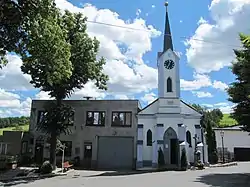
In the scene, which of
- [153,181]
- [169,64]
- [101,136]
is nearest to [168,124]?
[169,64]

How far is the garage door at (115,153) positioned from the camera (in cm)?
3186

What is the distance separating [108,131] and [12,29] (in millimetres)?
20927

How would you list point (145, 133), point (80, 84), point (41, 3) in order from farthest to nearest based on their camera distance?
point (145, 133) < point (80, 84) < point (41, 3)

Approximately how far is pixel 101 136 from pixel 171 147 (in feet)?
23.8

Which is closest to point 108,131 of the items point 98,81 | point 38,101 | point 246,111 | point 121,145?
point 121,145

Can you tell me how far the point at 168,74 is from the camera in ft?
105

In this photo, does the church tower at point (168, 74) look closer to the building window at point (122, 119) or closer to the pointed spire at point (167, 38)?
the pointed spire at point (167, 38)

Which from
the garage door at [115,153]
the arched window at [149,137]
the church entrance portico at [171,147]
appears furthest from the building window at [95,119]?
the church entrance portico at [171,147]

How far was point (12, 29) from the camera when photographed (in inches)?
511

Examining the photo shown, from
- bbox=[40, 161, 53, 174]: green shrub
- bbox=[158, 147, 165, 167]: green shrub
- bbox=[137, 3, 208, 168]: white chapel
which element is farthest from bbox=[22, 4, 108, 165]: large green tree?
bbox=[158, 147, 165, 167]: green shrub

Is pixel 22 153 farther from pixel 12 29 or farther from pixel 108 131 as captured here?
pixel 12 29

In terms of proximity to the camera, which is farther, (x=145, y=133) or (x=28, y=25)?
(x=145, y=133)

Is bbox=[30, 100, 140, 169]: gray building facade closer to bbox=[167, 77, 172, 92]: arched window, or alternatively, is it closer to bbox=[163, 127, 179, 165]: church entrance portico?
bbox=[163, 127, 179, 165]: church entrance portico

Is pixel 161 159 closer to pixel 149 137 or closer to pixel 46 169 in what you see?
pixel 149 137
